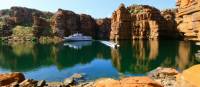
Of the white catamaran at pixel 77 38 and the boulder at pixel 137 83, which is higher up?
the boulder at pixel 137 83

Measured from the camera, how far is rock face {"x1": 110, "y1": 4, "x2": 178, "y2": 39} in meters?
167

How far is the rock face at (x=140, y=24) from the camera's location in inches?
6580

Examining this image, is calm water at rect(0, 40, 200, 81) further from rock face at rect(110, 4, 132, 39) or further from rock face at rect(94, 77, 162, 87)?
rock face at rect(110, 4, 132, 39)

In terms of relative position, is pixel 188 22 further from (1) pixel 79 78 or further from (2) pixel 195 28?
(1) pixel 79 78

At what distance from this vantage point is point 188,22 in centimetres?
1087

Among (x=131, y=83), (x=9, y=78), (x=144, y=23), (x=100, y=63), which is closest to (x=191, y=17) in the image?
(x=131, y=83)

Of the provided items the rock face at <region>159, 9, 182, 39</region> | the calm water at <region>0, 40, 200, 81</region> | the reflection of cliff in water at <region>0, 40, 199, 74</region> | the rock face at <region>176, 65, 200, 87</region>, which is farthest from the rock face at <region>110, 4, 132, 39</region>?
the rock face at <region>176, 65, 200, 87</region>

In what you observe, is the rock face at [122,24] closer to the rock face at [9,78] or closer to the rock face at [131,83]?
the rock face at [9,78]

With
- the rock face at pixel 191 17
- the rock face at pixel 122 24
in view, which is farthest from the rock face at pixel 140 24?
the rock face at pixel 191 17

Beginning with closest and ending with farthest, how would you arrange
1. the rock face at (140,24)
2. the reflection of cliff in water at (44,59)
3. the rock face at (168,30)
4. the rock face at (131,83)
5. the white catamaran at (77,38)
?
the rock face at (131,83)
the reflection of cliff in water at (44,59)
the rock face at (168,30)
the rock face at (140,24)
the white catamaran at (77,38)

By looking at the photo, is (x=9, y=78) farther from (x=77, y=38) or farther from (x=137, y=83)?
(x=77, y=38)

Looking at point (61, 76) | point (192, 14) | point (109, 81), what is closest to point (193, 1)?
point (192, 14)

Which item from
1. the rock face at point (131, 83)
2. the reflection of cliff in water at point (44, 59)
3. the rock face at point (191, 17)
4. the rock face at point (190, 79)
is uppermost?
the rock face at point (191, 17)

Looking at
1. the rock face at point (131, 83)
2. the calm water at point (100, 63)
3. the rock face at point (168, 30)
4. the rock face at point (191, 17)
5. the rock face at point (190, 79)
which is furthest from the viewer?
the rock face at point (168, 30)
